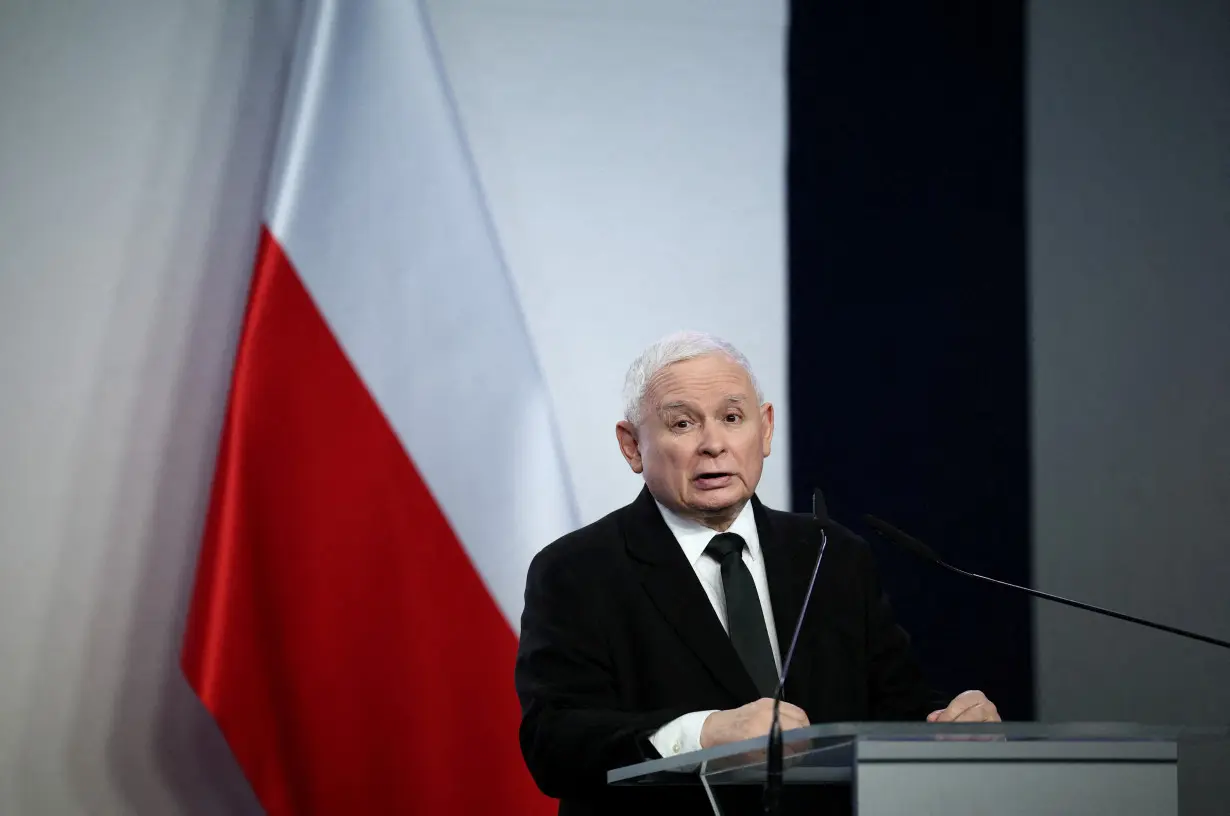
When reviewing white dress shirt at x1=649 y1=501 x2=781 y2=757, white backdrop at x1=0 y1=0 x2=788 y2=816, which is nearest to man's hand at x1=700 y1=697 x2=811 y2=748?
white dress shirt at x1=649 y1=501 x2=781 y2=757

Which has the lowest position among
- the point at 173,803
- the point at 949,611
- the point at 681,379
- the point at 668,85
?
the point at 173,803

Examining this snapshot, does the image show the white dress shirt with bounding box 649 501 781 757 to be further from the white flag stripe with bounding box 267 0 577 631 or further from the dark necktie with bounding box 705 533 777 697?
the white flag stripe with bounding box 267 0 577 631

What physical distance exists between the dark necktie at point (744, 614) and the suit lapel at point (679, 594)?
0.14 feet

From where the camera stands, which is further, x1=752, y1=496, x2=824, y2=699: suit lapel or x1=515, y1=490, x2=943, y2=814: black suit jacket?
x1=752, y1=496, x2=824, y2=699: suit lapel

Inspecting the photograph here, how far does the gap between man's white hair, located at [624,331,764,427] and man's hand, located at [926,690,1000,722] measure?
26.0 inches

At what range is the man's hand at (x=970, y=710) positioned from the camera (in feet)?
5.71

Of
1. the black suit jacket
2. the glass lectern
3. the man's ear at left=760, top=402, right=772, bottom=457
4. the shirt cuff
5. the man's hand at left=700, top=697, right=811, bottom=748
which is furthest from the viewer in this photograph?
the man's ear at left=760, top=402, right=772, bottom=457

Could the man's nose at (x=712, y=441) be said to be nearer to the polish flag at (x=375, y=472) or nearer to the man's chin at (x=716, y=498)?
the man's chin at (x=716, y=498)

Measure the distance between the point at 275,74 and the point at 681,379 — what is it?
1425mm

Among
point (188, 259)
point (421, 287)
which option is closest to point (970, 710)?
point (421, 287)

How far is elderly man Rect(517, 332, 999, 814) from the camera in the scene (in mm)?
1972

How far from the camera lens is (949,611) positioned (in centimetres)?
305

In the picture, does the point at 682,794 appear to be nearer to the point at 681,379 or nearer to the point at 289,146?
the point at 681,379

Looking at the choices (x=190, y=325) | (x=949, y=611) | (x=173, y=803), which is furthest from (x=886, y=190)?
(x=173, y=803)
